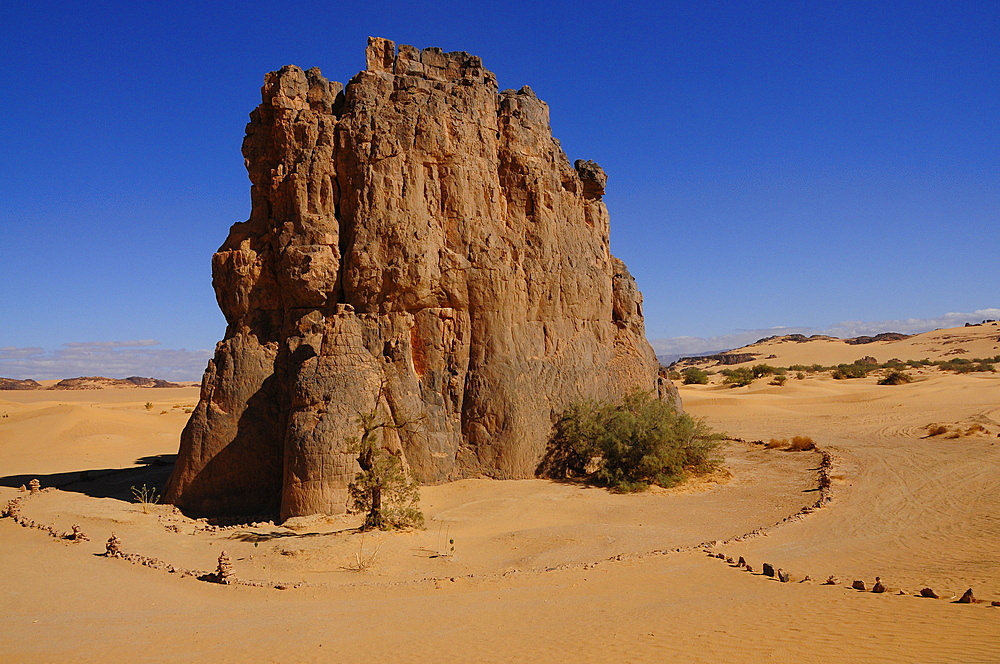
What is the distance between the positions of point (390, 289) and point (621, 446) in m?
6.27

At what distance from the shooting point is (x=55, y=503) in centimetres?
1312

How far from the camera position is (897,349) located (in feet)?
234

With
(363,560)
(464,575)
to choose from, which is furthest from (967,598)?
(363,560)

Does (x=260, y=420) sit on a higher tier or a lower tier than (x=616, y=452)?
higher

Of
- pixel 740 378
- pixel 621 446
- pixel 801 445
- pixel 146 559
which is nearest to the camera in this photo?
pixel 146 559

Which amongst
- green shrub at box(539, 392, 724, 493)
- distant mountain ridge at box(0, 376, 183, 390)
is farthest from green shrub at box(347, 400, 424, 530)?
distant mountain ridge at box(0, 376, 183, 390)

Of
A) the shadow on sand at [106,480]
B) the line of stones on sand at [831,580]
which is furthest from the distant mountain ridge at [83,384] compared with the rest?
the line of stones on sand at [831,580]

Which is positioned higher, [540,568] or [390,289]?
[390,289]

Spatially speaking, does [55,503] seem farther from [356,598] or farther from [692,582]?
[692,582]

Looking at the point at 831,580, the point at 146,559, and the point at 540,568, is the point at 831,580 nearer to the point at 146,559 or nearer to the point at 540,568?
the point at 540,568

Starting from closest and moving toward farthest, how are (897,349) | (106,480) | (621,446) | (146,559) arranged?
(146,559), (621,446), (106,480), (897,349)

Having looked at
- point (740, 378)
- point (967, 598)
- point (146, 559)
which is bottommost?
point (146, 559)

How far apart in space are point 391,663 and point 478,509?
6.68 meters

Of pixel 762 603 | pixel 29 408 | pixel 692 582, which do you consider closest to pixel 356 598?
pixel 692 582
